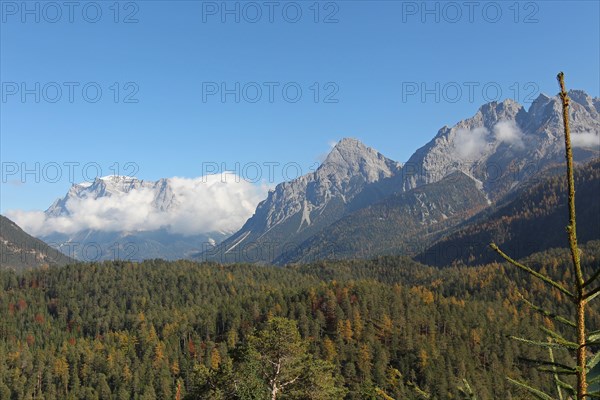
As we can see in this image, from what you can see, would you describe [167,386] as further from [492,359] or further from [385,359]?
[492,359]

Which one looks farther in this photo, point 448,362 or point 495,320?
point 495,320

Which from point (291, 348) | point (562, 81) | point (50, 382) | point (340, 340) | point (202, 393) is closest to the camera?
point (562, 81)

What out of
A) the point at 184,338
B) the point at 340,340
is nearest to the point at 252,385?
Answer: the point at 340,340

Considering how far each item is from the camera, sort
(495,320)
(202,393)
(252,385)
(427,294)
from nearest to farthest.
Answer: (252,385) → (202,393) → (495,320) → (427,294)

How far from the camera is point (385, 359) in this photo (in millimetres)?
135625

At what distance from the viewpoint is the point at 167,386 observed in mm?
128875

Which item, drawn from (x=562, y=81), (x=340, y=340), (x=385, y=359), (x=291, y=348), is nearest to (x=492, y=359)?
(x=385, y=359)

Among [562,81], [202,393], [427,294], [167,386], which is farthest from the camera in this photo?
[427,294]

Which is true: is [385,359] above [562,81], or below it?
below

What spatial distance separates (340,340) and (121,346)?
8405cm

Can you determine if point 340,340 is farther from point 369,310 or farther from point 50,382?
point 50,382

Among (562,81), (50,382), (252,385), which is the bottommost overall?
(50,382)

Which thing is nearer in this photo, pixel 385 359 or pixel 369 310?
pixel 385 359

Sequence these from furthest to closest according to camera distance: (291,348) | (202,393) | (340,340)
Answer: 1. (340,340)
2. (202,393)
3. (291,348)
